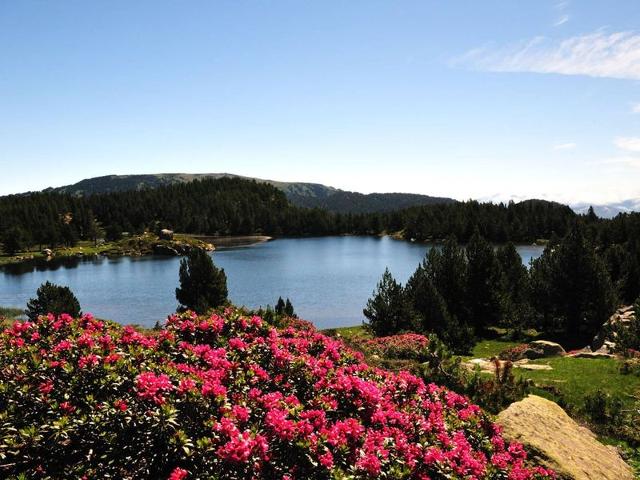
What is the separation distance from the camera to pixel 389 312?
132ft

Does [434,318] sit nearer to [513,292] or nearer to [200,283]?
[513,292]

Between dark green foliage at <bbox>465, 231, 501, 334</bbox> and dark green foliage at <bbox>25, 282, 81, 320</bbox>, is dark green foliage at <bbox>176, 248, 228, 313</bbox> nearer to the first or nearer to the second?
dark green foliage at <bbox>25, 282, 81, 320</bbox>

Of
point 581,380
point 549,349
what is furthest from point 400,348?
point 549,349

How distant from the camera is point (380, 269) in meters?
92.2

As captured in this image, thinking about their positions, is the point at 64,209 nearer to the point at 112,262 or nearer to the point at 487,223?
the point at 112,262

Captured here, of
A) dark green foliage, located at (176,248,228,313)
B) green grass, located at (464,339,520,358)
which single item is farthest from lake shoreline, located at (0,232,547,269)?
green grass, located at (464,339,520,358)

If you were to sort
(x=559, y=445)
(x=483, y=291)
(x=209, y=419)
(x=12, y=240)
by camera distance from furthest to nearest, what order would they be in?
(x=12, y=240) < (x=483, y=291) < (x=559, y=445) < (x=209, y=419)

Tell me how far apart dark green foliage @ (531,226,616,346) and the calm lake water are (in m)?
21.1

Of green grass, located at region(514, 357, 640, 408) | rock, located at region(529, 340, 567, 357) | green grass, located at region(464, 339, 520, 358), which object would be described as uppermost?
green grass, located at region(514, 357, 640, 408)

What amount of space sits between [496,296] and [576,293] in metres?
7.83

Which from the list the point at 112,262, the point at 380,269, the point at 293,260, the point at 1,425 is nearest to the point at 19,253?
the point at 112,262

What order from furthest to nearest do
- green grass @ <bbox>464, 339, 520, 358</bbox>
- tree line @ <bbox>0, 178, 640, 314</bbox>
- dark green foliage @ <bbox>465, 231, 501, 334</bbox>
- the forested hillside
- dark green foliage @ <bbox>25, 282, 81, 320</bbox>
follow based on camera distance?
1. the forested hillside
2. tree line @ <bbox>0, 178, 640, 314</bbox>
3. dark green foliage @ <bbox>465, 231, 501, 334</bbox>
4. dark green foliage @ <bbox>25, 282, 81, 320</bbox>
5. green grass @ <bbox>464, 339, 520, 358</bbox>

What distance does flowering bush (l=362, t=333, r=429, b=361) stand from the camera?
2703cm

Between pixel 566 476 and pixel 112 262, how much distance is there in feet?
391
